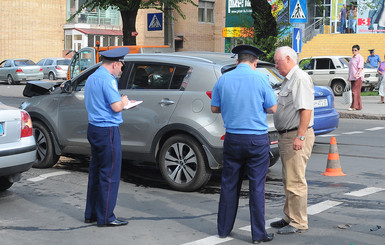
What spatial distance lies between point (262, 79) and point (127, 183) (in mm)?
3564

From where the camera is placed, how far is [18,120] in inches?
292

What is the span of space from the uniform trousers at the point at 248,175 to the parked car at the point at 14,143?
2.73 meters

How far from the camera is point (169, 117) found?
805 centimetres

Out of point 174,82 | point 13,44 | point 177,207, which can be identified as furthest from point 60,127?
point 13,44

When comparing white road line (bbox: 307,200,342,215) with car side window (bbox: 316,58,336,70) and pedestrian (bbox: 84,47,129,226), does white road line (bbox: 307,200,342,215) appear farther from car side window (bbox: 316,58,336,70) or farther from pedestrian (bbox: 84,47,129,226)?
car side window (bbox: 316,58,336,70)

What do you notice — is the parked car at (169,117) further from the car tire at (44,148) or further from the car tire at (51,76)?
the car tire at (51,76)

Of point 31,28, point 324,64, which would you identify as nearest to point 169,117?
point 324,64

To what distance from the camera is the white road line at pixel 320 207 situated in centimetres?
691

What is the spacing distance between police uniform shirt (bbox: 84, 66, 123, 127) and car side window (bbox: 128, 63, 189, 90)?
2.01 meters

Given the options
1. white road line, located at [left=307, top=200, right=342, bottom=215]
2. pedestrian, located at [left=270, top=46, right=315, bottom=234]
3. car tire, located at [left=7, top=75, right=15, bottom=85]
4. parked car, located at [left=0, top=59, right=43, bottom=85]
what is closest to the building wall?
parked car, located at [left=0, top=59, right=43, bottom=85]

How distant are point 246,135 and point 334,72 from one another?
22.0 m

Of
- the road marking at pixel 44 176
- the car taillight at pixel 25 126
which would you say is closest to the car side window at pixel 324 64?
the road marking at pixel 44 176

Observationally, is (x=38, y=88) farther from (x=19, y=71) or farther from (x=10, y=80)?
(x=10, y=80)

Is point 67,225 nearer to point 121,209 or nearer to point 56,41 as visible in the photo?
point 121,209
